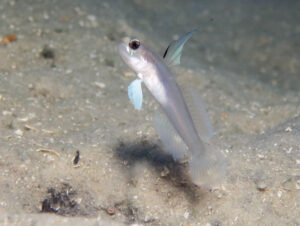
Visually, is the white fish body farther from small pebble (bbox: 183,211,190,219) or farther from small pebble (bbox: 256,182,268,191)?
small pebble (bbox: 256,182,268,191)

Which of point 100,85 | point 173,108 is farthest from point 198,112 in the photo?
point 100,85

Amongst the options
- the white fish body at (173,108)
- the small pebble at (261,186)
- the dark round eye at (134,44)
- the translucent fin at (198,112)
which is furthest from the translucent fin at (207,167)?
the dark round eye at (134,44)

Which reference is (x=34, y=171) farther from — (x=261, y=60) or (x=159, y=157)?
(x=261, y=60)

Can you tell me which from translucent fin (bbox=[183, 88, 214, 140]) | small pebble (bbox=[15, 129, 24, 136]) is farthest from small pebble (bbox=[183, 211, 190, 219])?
small pebble (bbox=[15, 129, 24, 136])

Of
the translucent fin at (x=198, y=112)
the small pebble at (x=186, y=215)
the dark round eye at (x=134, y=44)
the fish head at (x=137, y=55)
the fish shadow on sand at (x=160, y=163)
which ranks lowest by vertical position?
the small pebble at (x=186, y=215)

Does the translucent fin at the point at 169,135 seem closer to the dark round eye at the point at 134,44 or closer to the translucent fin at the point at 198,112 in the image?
the translucent fin at the point at 198,112

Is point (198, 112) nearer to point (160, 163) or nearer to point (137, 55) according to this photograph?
point (137, 55)
